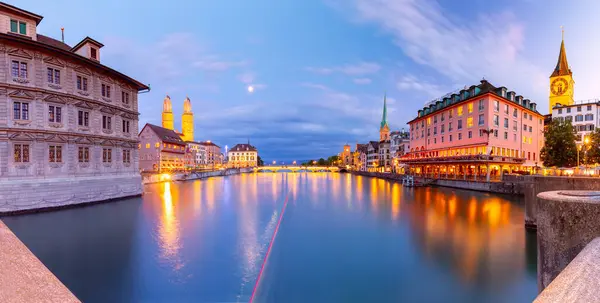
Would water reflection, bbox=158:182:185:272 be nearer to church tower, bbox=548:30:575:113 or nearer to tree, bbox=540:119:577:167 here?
tree, bbox=540:119:577:167

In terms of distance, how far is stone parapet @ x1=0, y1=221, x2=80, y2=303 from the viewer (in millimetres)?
2018

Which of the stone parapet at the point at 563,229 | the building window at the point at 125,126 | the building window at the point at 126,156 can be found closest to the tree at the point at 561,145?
the stone parapet at the point at 563,229

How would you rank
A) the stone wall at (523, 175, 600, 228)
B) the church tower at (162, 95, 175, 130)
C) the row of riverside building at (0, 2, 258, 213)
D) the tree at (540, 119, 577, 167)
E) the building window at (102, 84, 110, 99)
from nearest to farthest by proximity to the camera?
the stone wall at (523, 175, 600, 228) → the row of riverside building at (0, 2, 258, 213) → the building window at (102, 84, 110, 99) → the tree at (540, 119, 577, 167) → the church tower at (162, 95, 175, 130)

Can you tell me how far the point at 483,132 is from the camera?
164 feet

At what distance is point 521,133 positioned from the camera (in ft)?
185

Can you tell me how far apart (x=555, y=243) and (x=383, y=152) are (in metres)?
116

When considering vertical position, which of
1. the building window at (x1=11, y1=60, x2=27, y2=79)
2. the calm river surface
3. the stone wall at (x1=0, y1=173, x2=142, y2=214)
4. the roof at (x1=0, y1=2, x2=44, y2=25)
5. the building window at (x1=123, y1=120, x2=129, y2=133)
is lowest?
the calm river surface

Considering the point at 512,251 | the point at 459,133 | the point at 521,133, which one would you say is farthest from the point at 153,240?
the point at 521,133

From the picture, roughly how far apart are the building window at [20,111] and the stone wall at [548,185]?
40395 mm

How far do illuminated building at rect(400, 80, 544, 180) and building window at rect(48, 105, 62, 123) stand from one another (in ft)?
189

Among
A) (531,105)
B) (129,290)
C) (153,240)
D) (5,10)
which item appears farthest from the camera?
(531,105)

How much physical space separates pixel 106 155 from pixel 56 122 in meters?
6.55

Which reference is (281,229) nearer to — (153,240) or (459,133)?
(153,240)

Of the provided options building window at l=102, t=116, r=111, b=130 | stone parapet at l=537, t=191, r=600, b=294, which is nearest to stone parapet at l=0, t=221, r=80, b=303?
stone parapet at l=537, t=191, r=600, b=294
